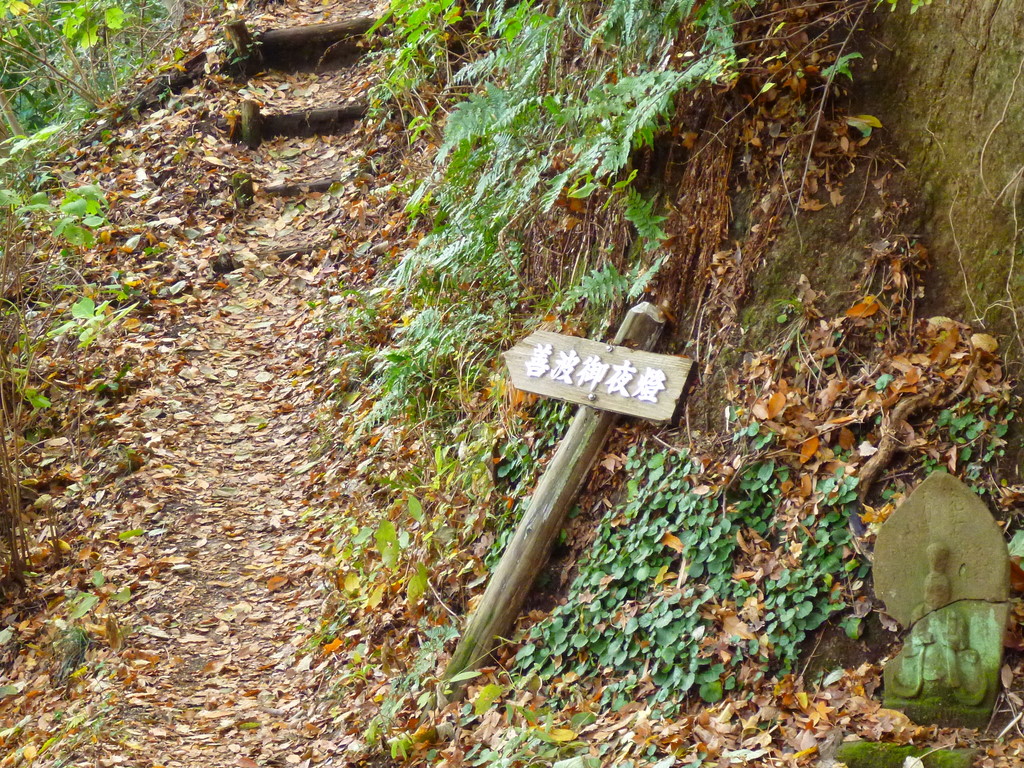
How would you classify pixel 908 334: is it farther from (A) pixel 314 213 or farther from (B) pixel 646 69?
(A) pixel 314 213

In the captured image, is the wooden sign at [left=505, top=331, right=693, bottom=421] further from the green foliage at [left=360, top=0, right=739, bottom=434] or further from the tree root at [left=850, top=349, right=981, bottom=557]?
the tree root at [left=850, top=349, right=981, bottom=557]

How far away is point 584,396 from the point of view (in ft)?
14.4

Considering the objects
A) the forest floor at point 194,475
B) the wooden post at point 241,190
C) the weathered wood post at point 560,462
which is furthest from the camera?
the wooden post at point 241,190

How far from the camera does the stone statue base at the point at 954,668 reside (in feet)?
10.5

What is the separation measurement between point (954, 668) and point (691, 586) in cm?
109

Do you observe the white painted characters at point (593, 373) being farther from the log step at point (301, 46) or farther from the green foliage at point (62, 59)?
the log step at point (301, 46)

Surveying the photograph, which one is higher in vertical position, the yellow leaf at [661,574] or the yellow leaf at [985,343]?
the yellow leaf at [985,343]

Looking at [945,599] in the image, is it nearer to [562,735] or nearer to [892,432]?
[892,432]

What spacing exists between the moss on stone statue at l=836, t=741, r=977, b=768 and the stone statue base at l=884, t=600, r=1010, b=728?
165 millimetres

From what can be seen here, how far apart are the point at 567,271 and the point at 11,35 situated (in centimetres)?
731

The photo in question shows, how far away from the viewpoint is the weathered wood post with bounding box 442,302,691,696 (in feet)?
14.3

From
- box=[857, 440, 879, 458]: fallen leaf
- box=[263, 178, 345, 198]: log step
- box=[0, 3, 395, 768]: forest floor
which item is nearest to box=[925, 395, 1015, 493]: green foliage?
box=[857, 440, 879, 458]: fallen leaf

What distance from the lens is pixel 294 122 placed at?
10.1 metres

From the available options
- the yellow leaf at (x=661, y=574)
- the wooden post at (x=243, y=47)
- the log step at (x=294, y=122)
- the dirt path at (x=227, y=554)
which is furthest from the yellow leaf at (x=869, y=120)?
the wooden post at (x=243, y=47)
